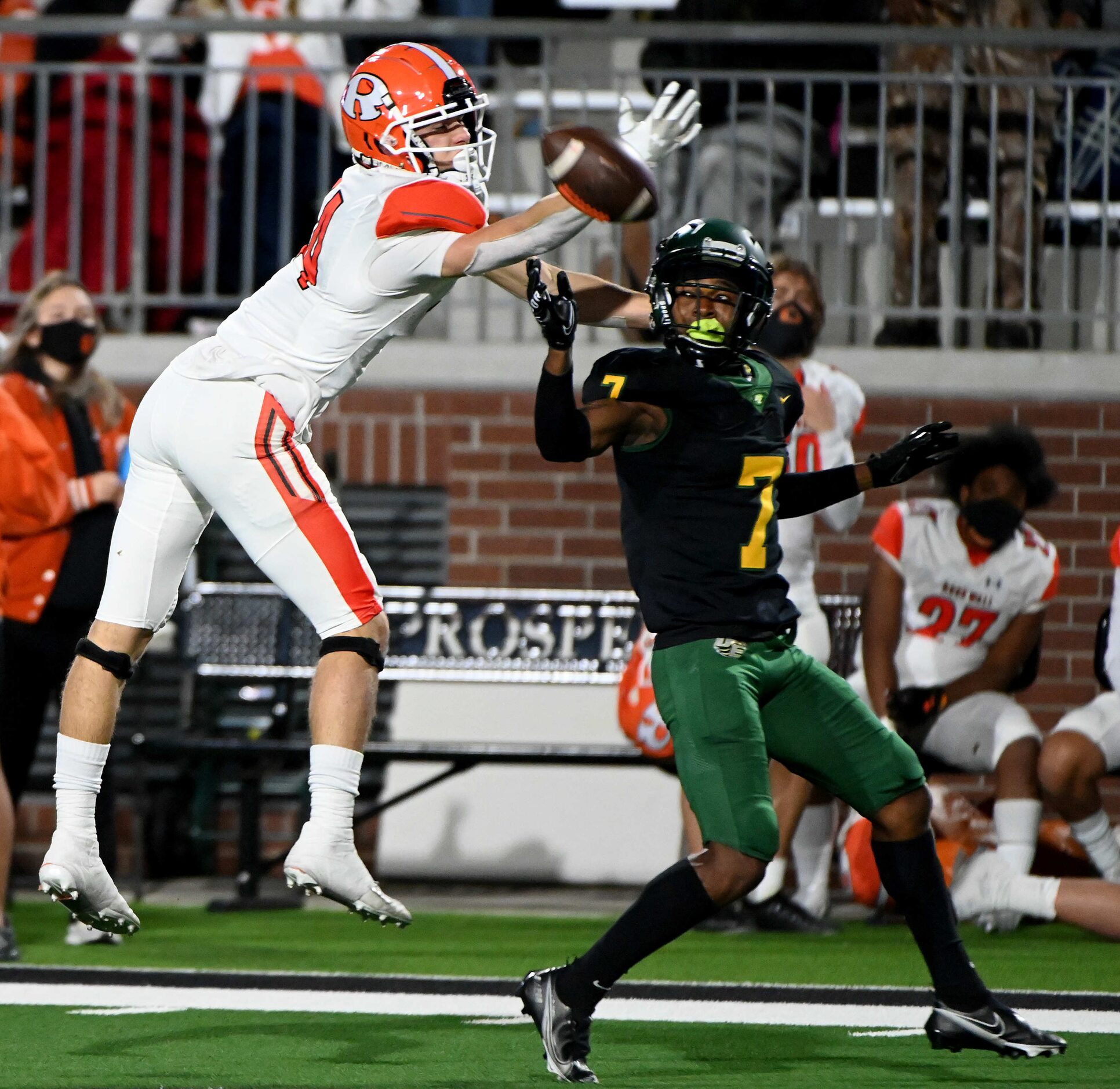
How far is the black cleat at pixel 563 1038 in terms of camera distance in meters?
4.45

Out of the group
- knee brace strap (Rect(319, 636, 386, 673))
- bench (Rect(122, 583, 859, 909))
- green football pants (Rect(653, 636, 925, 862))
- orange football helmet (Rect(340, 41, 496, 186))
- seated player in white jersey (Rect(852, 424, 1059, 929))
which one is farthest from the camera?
bench (Rect(122, 583, 859, 909))

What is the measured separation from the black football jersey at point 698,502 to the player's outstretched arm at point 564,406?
0.17ft

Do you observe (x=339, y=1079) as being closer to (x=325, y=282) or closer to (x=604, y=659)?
(x=325, y=282)

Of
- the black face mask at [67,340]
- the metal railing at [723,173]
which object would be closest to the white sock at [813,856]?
the metal railing at [723,173]

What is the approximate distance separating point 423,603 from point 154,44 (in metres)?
3.04

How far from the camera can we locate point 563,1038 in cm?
446

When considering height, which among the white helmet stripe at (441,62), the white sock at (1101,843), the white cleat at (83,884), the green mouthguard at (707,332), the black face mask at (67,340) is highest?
the white helmet stripe at (441,62)

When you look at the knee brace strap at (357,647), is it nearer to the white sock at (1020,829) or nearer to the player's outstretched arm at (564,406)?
the player's outstretched arm at (564,406)

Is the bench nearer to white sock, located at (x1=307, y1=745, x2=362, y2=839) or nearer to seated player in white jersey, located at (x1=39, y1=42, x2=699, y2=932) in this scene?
seated player in white jersey, located at (x1=39, y1=42, x2=699, y2=932)

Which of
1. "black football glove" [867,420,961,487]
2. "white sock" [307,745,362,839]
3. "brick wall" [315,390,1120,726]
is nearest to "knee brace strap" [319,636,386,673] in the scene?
"white sock" [307,745,362,839]

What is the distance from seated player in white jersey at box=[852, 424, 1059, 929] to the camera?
7.42 metres

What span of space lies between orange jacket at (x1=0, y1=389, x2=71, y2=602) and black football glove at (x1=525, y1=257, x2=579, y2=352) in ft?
9.75

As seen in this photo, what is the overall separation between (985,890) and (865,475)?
2.62m

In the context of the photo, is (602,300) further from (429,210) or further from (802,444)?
(802,444)
